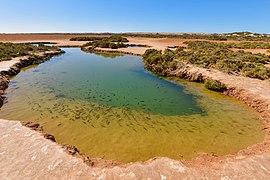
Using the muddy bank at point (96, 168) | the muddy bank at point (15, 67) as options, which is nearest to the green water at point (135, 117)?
the muddy bank at point (15, 67)

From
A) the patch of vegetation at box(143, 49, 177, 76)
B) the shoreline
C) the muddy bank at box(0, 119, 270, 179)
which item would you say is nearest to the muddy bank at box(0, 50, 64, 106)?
the shoreline

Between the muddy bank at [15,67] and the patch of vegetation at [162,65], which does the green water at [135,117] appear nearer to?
the muddy bank at [15,67]

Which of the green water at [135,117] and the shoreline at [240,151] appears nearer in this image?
the shoreline at [240,151]

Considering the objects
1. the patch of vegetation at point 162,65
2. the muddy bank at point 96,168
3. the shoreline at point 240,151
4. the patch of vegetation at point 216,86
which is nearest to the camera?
the muddy bank at point 96,168

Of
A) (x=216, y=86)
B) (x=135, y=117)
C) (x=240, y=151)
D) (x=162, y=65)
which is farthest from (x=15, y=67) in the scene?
(x=240, y=151)

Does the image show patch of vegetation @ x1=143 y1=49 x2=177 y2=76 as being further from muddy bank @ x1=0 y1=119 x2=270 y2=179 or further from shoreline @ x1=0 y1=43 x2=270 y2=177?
muddy bank @ x1=0 y1=119 x2=270 y2=179

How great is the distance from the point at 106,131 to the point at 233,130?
752 cm

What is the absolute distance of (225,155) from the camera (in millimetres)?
8711

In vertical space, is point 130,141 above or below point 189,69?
below

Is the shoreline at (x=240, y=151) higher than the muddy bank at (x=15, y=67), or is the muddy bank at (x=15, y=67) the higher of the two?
the muddy bank at (x=15, y=67)

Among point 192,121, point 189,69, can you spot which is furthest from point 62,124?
point 189,69

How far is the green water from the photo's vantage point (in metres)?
9.55

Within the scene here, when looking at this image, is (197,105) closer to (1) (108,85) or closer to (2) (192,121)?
(2) (192,121)

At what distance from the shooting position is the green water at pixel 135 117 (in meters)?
9.55
